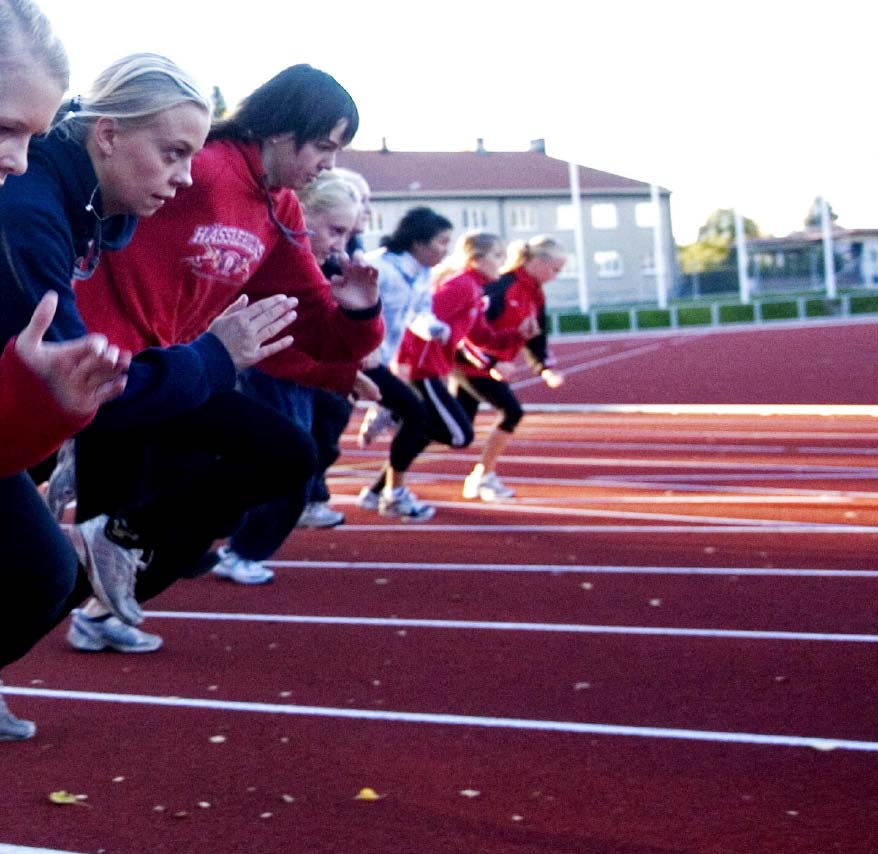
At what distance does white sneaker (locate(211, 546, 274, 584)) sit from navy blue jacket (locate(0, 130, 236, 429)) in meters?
3.80

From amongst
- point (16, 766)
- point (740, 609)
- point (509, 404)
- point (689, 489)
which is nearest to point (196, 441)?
point (16, 766)

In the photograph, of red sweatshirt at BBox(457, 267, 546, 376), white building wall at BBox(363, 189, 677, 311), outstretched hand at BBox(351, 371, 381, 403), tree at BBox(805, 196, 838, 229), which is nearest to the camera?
outstretched hand at BBox(351, 371, 381, 403)

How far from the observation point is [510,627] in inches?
244

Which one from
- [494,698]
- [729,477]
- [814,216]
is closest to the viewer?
[494,698]

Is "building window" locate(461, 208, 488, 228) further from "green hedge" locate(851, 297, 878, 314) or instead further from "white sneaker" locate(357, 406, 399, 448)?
"white sneaker" locate(357, 406, 399, 448)

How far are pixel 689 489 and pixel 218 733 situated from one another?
6.92m

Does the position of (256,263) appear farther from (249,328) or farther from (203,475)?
(249,328)

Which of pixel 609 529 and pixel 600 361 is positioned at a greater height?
pixel 609 529

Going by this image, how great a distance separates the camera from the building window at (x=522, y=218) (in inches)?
2852

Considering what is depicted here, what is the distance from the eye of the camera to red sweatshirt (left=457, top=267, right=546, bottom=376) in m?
10.6

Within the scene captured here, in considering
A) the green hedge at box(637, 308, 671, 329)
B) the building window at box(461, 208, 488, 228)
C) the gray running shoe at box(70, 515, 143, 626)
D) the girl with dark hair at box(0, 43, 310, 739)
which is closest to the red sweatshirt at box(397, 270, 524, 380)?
the gray running shoe at box(70, 515, 143, 626)

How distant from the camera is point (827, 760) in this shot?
421 centimetres

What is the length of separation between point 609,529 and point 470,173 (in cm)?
6504

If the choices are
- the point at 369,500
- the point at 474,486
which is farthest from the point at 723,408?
the point at 369,500
